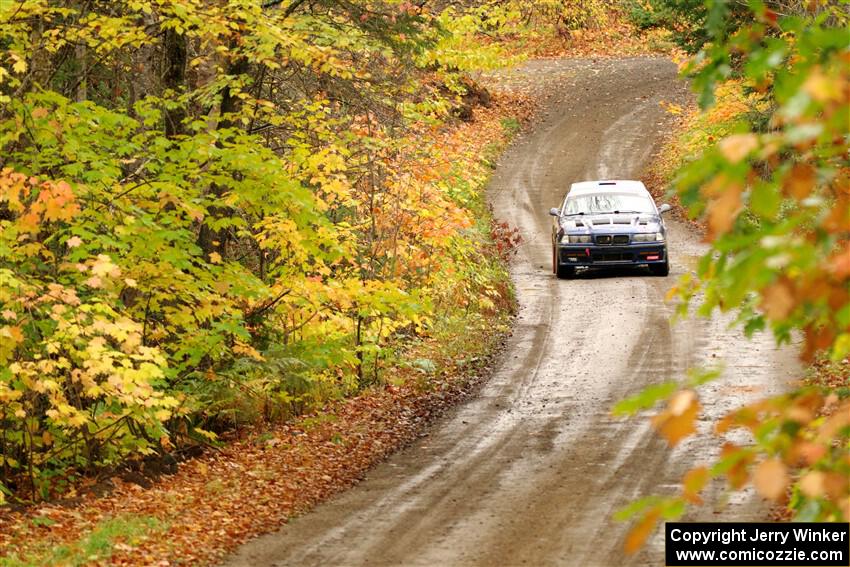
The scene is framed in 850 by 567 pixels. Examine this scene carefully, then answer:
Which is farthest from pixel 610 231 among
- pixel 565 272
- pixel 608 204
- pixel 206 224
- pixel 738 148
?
pixel 738 148

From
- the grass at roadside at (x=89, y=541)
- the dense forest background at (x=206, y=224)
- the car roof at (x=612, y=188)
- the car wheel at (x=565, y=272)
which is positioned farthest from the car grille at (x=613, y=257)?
the grass at roadside at (x=89, y=541)

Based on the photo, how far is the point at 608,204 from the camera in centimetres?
2144

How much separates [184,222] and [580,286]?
11.8 metres

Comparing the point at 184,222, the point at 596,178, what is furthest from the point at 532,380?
the point at 596,178

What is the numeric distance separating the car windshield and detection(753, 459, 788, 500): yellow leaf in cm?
1877

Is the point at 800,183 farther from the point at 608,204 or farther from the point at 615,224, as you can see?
the point at 608,204

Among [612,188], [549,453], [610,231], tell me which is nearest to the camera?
[549,453]

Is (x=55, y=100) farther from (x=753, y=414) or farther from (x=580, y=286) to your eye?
(x=580, y=286)

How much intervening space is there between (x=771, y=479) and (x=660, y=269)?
19.2m

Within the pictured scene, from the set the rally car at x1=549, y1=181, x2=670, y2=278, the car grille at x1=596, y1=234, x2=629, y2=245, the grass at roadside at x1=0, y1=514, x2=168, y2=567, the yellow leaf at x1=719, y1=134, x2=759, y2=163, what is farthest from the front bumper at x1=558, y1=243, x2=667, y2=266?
the yellow leaf at x1=719, y1=134, x2=759, y2=163

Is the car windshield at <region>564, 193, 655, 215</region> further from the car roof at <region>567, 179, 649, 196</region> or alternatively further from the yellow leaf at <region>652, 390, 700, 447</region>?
the yellow leaf at <region>652, 390, 700, 447</region>

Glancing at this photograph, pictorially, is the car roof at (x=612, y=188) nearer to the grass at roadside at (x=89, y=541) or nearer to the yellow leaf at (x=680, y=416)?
the grass at roadside at (x=89, y=541)

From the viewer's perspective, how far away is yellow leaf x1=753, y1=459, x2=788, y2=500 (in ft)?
8.60

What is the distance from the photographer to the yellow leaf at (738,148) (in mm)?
2652
